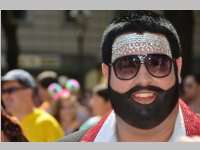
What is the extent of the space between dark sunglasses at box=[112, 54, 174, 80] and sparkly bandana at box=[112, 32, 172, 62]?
0.02 meters

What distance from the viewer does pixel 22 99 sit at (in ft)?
15.9

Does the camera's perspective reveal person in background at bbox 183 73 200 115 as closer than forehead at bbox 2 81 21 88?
No

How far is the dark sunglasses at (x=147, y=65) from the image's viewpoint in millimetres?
2123

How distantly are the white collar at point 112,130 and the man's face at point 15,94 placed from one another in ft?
7.76

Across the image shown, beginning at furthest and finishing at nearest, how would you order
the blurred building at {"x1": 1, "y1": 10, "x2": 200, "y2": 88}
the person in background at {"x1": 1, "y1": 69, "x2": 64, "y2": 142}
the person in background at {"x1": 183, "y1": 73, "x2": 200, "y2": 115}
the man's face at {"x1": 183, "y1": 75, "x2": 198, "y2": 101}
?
the blurred building at {"x1": 1, "y1": 10, "x2": 200, "y2": 88}, the man's face at {"x1": 183, "y1": 75, "x2": 198, "y2": 101}, the person in background at {"x1": 183, "y1": 73, "x2": 200, "y2": 115}, the person in background at {"x1": 1, "y1": 69, "x2": 64, "y2": 142}

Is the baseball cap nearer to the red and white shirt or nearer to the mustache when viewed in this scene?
the red and white shirt

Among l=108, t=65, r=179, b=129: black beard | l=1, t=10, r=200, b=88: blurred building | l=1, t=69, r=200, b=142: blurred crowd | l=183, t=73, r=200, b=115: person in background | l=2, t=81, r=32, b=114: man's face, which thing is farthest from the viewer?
l=1, t=10, r=200, b=88: blurred building

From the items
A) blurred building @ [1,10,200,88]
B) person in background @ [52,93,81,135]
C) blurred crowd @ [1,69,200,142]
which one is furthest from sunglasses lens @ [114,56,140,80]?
blurred building @ [1,10,200,88]

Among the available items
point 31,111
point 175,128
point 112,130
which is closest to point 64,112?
point 31,111

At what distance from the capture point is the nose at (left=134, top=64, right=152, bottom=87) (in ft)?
6.93

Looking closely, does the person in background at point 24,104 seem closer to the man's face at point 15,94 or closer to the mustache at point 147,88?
the man's face at point 15,94

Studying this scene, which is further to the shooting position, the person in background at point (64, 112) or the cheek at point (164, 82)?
the person in background at point (64, 112)

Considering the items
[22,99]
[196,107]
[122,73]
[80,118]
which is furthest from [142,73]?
[80,118]

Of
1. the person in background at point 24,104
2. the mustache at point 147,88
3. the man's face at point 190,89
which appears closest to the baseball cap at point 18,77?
the person in background at point 24,104
